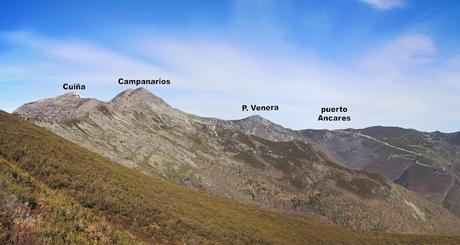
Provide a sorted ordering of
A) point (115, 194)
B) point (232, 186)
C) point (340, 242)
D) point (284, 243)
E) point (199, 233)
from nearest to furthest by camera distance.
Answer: point (115, 194)
point (199, 233)
point (284, 243)
point (340, 242)
point (232, 186)

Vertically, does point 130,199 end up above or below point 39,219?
below

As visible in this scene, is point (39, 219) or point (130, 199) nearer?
point (39, 219)

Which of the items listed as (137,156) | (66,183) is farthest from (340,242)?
(137,156)

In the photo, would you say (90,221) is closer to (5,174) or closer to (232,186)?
Answer: (5,174)

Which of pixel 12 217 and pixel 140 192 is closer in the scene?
pixel 12 217

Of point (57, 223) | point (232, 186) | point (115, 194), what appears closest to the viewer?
point (57, 223)

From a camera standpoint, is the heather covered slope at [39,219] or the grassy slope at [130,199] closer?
the heather covered slope at [39,219]

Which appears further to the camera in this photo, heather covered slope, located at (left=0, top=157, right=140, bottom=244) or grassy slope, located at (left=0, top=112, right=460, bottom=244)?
grassy slope, located at (left=0, top=112, right=460, bottom=244)

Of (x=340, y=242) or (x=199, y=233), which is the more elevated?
(x=199, y=233)
